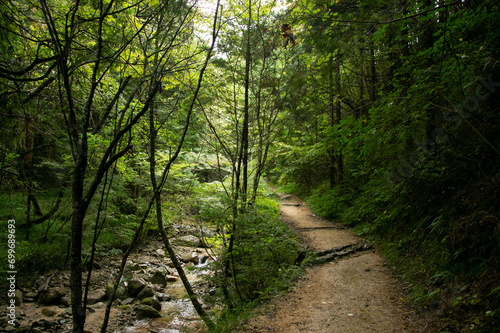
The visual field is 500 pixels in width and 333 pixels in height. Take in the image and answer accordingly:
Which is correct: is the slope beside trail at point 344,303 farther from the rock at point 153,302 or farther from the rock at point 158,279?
the rock at point 158,279

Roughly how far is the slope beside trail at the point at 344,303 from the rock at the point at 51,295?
5.41 meters

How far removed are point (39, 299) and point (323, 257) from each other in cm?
724

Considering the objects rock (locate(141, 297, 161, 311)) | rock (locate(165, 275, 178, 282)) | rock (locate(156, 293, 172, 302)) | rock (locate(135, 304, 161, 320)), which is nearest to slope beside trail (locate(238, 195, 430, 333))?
rock (locate(135, 304, 161, 320))

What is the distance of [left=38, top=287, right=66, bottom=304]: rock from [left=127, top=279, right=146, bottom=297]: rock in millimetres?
1606

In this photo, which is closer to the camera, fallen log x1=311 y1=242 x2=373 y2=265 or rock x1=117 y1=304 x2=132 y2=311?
fallen log x1=311 y1=242 x2=373 y2=265

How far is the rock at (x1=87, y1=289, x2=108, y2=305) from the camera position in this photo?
6762mm

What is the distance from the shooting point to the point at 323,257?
6.64 m

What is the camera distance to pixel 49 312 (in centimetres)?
588

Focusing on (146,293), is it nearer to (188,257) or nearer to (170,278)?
(170,278)

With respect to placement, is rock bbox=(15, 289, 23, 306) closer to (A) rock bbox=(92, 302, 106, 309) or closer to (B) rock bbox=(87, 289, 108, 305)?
(B) rock bbox=(87, 289, 108, 305)

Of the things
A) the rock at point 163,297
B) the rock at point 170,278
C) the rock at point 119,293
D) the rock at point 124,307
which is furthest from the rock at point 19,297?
the rock at point 170,278

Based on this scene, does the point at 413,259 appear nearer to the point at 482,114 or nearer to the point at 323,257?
the point at 323,257

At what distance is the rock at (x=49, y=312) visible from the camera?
229 inches

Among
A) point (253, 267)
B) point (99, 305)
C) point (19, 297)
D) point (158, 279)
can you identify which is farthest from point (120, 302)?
point (253, 267)
